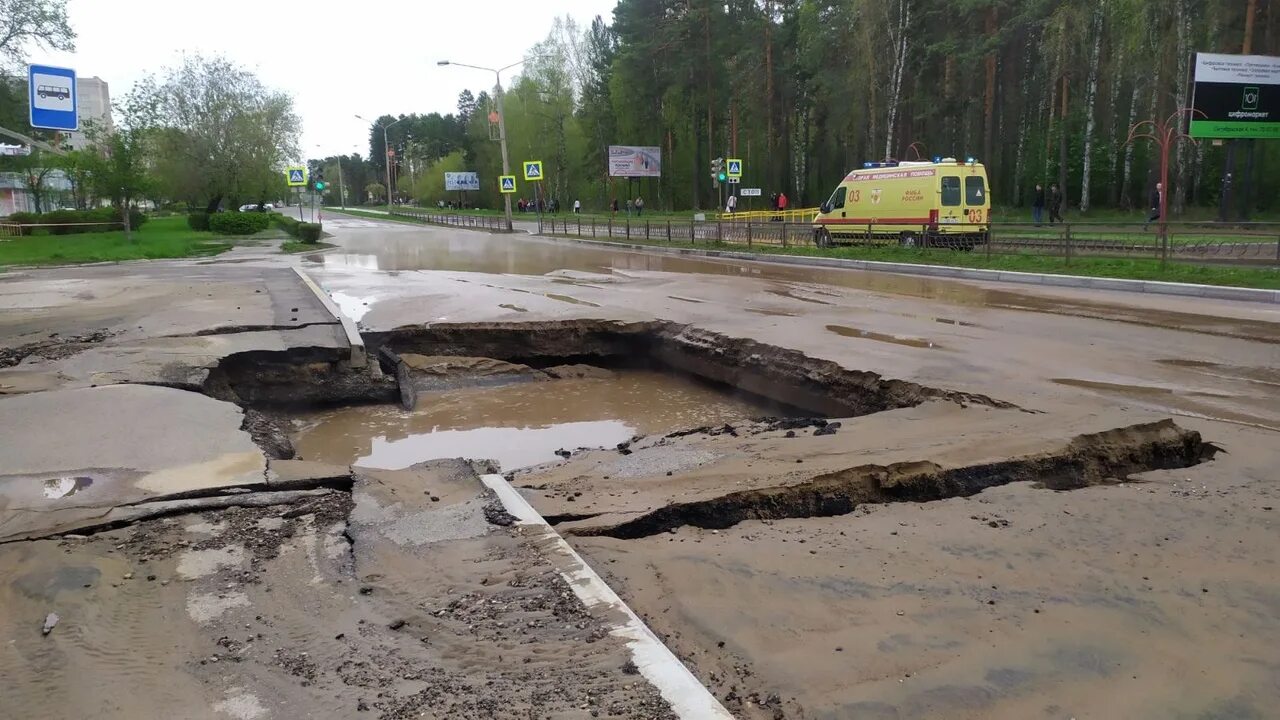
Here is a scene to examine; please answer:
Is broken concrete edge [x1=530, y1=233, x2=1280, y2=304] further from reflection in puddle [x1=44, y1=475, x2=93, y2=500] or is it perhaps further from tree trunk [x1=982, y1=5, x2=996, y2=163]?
tree trunk [x1=982, y1=5, x2=996, y2=163]

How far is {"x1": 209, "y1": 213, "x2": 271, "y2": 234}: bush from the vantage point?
43.5 metres

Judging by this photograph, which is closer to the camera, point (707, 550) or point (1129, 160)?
point (707, 550)

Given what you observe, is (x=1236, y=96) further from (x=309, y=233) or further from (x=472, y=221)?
(x=472, y=221)

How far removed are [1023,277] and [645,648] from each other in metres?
16.8

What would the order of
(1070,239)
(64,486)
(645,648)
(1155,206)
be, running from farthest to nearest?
(1155,206) < (1070,239) < (64,486) < (645,648)

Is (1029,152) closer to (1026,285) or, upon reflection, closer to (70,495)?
(1026,285)

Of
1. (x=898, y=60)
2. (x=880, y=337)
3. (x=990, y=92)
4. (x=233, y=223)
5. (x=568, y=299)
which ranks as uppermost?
(x=898, y=60)

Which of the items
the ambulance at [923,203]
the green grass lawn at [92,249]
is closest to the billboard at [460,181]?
the green grass lawn at [92,249]

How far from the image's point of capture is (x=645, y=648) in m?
2.91

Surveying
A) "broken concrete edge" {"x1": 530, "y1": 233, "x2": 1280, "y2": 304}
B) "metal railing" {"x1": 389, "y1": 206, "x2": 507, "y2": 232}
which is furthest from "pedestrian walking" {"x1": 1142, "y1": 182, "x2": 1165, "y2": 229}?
"metal railing" {"x1": 389, "y1": 206, "x2": 507, "y2": 232}

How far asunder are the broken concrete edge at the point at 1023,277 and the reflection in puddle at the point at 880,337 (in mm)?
7860

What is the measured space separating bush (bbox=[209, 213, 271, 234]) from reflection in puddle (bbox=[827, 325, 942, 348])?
41596 mm

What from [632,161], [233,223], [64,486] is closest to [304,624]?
[64,486]

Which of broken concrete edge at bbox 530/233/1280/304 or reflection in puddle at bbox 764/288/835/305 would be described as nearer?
reflection in puddle at bbox 764/288/835/305
